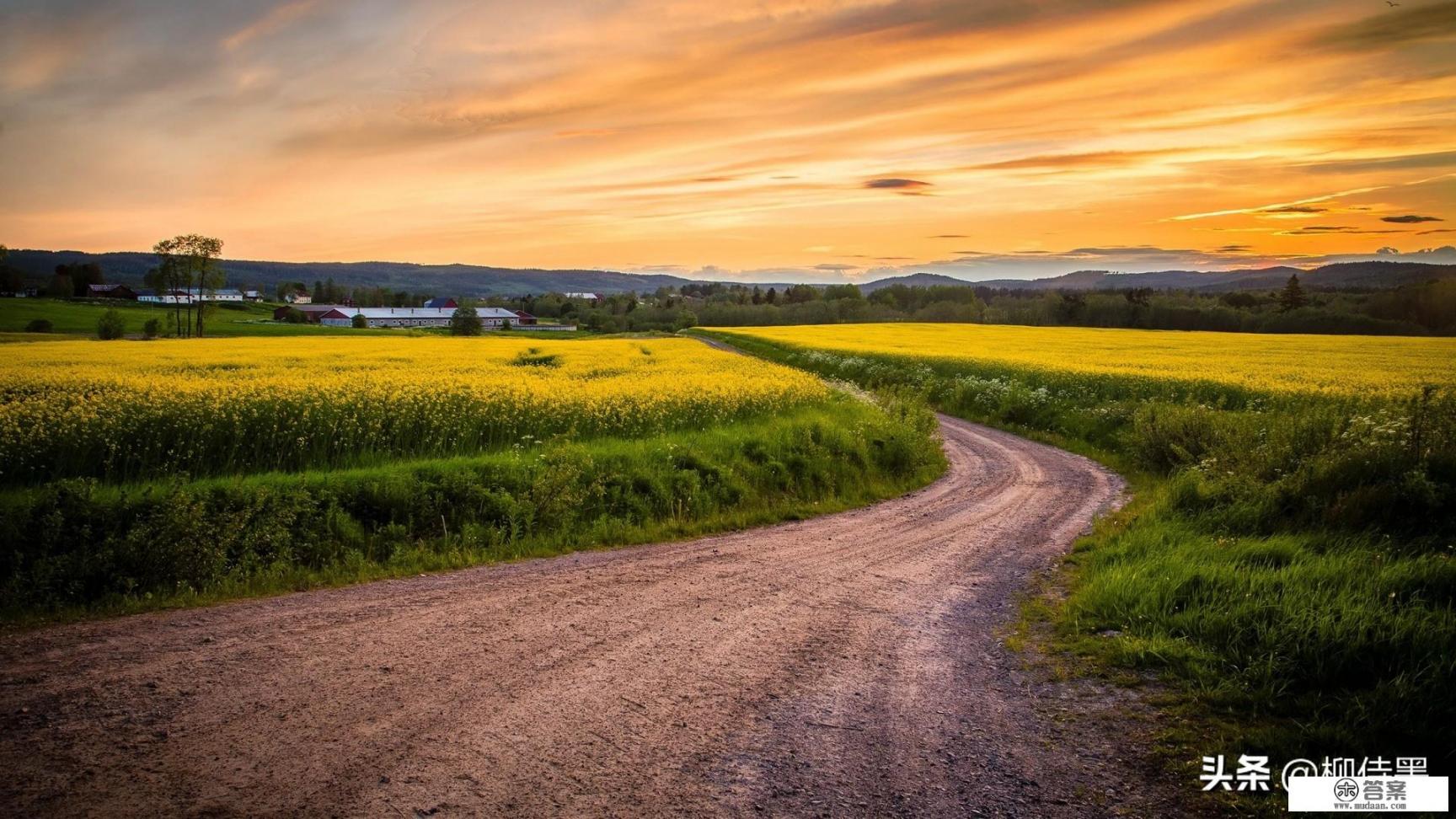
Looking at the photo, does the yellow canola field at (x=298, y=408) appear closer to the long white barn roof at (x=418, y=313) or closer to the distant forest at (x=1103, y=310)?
the distant forest at (x=1103, y=310)

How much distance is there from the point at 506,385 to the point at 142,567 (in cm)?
1059

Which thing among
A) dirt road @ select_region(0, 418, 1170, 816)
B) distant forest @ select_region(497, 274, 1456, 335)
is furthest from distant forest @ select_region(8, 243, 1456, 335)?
dirt road @ select_region(0, 418, 1170, 816)

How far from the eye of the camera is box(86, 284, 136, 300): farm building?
266 ft

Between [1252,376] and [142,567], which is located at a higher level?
[1252,376]

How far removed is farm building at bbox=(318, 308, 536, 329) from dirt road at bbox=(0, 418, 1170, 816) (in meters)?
134

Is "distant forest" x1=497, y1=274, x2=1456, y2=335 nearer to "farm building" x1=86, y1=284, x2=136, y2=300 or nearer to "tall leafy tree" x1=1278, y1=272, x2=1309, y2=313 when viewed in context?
"tall leafy tree" x1=1278, y1=272, x2=1309, y2=313

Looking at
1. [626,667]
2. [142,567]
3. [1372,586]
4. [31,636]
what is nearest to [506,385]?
[142,567]

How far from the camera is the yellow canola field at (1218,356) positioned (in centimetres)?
2269

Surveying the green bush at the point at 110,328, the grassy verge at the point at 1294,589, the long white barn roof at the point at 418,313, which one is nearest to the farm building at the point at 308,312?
the long white barn roof at the point at 418,313

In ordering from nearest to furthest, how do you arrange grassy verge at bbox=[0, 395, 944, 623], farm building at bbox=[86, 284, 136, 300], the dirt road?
the dirt road → grassy verge at bbox=[0, 395, 944, 623] → farm building at bbox=[86, 284, 136, 300]

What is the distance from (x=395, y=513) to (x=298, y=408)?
15.9ft

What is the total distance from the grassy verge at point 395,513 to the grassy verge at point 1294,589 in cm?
547

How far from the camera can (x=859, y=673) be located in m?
6.04

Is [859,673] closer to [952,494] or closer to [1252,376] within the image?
[952,494]
